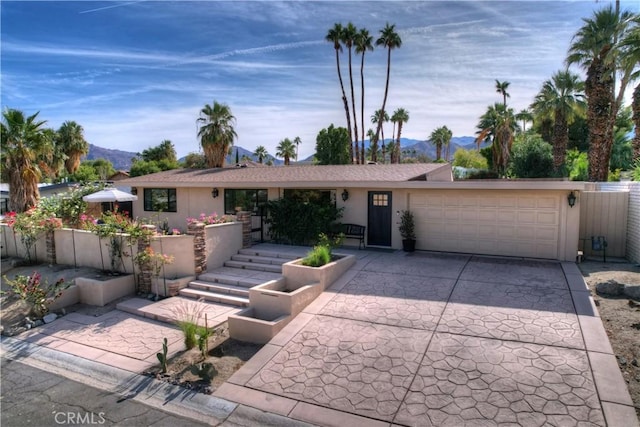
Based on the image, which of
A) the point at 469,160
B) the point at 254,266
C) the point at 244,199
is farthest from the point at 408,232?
the point at 469,160

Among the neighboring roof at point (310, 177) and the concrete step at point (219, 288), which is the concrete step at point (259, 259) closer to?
the concrete step at point (219, 288)

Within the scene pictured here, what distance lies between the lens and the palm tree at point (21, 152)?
1727 cm

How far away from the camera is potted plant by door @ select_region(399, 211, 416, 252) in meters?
12.7

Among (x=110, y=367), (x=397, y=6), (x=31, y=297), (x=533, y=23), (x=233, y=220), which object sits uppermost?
(x=397, y=6)

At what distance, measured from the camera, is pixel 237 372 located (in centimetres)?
598

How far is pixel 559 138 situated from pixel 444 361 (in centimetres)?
2762

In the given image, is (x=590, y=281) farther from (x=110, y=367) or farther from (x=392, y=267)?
(x=110, y=367)

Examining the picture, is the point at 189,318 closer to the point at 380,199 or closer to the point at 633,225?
the point at 380,199

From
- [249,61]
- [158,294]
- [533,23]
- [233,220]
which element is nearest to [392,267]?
[233,220]

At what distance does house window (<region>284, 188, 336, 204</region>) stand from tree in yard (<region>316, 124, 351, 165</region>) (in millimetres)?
25476

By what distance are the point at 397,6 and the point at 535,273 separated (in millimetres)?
9244

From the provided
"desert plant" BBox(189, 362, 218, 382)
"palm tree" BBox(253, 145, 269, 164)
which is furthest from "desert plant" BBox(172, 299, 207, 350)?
"palm tree" BBox(253, 145, 269, 164)

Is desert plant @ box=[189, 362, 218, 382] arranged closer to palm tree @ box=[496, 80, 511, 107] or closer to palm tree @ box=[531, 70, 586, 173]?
palm tree @ box=[531, 70, 586, 173]

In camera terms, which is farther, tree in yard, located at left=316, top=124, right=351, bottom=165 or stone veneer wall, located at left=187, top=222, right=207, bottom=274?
tree in yard, located at left=316, top=124, right=351, bottom=165
